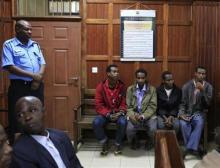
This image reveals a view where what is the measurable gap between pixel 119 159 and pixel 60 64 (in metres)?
1.70

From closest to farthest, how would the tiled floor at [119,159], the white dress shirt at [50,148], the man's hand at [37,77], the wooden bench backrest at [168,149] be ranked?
the wooden bench backrest at [168,149], the white dress shirt at [50,148], the man's hand at [37,77], the tiled floor at [119,159]

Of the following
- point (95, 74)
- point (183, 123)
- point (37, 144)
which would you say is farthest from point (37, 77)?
point (183, 123)

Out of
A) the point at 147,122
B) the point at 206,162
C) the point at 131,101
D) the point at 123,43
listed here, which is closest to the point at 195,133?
the point at 147,122

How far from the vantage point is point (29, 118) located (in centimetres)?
228

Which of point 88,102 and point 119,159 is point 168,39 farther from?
point 119,159

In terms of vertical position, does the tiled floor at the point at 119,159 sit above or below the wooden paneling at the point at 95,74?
below

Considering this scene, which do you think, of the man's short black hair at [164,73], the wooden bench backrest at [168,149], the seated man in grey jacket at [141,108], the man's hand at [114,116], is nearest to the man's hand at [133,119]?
the seated man in grey jacket at [141,108]

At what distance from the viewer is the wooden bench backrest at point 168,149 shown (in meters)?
2.07

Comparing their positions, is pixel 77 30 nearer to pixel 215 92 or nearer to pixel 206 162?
pixel 215 92

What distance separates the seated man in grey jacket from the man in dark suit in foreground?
2.61 metres

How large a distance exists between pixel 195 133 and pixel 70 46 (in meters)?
2.18

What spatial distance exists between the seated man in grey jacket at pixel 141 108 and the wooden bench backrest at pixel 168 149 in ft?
8.49

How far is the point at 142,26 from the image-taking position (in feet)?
17.9

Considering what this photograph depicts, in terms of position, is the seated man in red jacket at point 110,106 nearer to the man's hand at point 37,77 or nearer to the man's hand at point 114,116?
the man's hand at point 114,116
